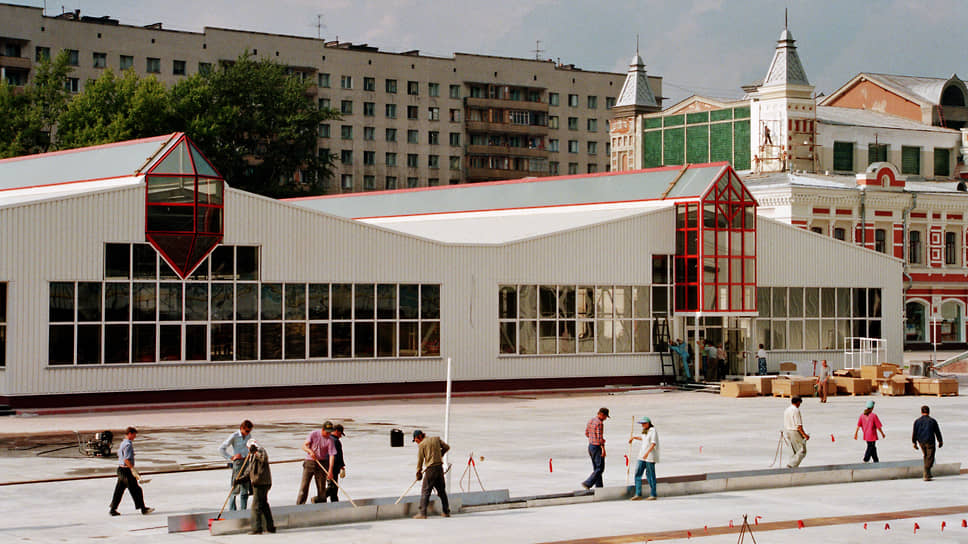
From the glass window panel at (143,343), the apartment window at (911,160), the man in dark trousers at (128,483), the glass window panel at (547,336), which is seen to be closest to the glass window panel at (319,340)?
the glass window panel at (143,343)

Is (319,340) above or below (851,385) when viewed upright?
above

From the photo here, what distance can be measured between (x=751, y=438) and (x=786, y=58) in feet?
193

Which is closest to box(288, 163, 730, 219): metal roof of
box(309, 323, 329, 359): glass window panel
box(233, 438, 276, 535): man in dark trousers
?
box(309, 323, 329, 359): glass window panel

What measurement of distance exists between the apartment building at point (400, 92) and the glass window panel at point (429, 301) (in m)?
68.2

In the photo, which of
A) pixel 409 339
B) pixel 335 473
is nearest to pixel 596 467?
Answer: pixel 335 473

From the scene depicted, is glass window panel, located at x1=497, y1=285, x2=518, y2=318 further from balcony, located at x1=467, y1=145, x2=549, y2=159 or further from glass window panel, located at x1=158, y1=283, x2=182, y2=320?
balcony, located at x1=467, y1=145, x2=549, y2=159

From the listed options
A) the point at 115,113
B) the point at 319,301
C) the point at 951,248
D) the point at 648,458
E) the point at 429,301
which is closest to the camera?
the point at 648,458

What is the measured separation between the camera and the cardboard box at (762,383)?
2031 inches

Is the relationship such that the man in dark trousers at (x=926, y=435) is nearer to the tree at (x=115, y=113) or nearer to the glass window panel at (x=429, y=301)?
the glass window panel at (x=429, y=301)

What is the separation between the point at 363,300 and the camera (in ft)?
163

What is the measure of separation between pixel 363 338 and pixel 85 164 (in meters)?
12.1

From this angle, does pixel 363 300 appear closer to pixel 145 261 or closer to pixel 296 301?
pixel 296 301

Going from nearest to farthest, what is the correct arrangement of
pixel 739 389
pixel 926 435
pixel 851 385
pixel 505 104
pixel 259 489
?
1. pixel 259 489
2. pixel 926 435
3. pixel 739 389
4. pixel 851 385
5. pixel 505 104

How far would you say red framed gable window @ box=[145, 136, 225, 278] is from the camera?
Answer: 45.4 m
